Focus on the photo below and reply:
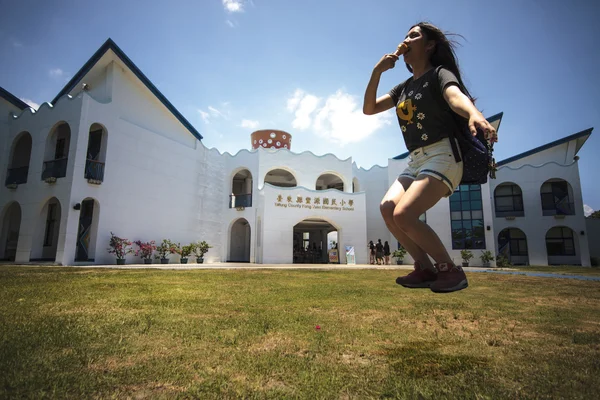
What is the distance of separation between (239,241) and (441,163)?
25001 mm

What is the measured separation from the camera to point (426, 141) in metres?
2.07

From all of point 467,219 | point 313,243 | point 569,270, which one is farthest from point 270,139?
point 569,270

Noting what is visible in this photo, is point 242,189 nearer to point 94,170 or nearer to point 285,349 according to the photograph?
point 94,170

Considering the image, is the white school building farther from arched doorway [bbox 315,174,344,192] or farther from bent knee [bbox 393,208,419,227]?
bent knee [bbox 393,208,419,227]

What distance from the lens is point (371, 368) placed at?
2.18 metres

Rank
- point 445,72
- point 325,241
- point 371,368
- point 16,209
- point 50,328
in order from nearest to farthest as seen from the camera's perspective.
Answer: point 445,72 → point 371,368 → point 50,328 → point 16,209 → point 325,241

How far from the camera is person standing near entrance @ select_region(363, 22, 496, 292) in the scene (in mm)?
1849

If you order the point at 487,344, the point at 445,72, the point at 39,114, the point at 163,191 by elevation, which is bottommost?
the point at 487,344

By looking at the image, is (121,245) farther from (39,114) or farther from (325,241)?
(325,241)

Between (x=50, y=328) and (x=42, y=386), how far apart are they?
1.37 meters

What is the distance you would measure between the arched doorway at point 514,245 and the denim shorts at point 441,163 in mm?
27959

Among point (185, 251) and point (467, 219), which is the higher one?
point (467, 219)

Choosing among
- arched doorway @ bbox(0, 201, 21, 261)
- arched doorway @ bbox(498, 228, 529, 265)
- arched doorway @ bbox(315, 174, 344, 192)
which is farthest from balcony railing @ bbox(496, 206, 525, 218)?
arched doorway @ bbox(0, 201, 21, 261)

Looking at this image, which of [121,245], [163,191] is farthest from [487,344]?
[163,191]
